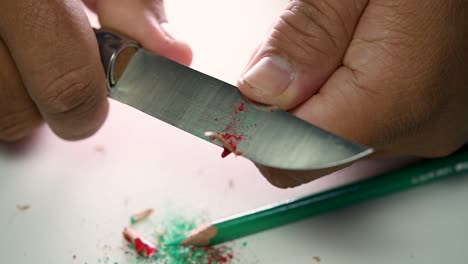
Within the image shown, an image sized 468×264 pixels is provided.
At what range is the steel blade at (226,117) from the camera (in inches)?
24.3

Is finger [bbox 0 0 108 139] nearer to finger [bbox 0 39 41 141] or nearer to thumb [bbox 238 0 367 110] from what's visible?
finger [bbox 0 39 41 141]

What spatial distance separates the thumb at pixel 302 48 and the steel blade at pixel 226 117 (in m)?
0.06

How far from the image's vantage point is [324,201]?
876mm

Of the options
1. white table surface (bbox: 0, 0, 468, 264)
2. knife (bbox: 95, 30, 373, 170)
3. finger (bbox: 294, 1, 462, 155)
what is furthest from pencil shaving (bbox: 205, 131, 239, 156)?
white table surface (bbox: 0, 0, 468, 264)

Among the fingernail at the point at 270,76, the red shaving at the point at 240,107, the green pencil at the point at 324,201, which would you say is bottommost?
the green pencil at the point at 324,201

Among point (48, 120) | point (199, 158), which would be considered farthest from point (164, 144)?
point (48, 120)

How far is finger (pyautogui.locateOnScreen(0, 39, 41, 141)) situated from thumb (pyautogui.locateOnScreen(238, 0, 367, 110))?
34cm

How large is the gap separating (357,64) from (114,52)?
324mm

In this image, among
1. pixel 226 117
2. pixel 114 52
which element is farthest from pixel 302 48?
pixel 114 52

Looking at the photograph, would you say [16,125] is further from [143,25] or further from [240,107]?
[240,107]

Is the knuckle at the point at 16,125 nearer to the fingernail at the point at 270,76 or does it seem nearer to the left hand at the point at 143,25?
the left hand at the point at 143,25

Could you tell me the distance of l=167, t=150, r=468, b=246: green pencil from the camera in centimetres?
82

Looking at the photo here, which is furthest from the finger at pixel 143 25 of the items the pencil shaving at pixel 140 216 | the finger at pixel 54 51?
the pencil shaving at pixel 140 216

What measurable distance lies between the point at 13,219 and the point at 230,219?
32 cm
